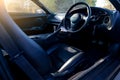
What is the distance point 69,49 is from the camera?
266 centimetres

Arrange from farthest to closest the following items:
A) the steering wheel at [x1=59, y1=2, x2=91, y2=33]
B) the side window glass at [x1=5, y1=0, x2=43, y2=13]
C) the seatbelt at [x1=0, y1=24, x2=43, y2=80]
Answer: the side window glass at [x1=5, y1=0, x2=43, y2=13] → the steering wheel at [x1=59, y1=2, x2=91, y2=33] → the seatbelt at [x1=0, y1=24, x2=43, y2=80]

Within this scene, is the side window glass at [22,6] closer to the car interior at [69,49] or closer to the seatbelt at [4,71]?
the car interior at [69,49]

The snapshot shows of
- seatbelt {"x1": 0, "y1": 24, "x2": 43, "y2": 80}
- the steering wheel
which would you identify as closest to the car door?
the steering wheel

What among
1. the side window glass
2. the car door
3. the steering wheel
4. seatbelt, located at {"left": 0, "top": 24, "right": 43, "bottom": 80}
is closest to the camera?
seatbelt, located at {"left": 0, "top": 24, "right": 43, "bottom": 80}

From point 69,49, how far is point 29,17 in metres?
1.59

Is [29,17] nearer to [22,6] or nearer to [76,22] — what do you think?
[22,6]

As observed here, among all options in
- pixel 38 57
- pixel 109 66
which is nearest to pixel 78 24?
pixel 109 66

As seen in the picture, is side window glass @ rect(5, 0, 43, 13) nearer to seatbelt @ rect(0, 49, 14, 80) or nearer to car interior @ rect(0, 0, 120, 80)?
car interior @ rect(0, 0, 120, 80)

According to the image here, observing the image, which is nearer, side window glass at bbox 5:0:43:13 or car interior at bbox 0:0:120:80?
car interior at bbox 0:0:120:80

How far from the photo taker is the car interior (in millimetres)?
1708

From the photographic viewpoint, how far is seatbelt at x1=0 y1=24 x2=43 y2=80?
5.48 ft

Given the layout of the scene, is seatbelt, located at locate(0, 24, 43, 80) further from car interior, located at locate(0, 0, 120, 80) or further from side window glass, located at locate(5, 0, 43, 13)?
side window glass, located at locate(5, 0, 43, 13)

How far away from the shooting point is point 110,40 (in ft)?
8.41

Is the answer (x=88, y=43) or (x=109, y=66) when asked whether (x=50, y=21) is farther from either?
(x=109, y=66)
